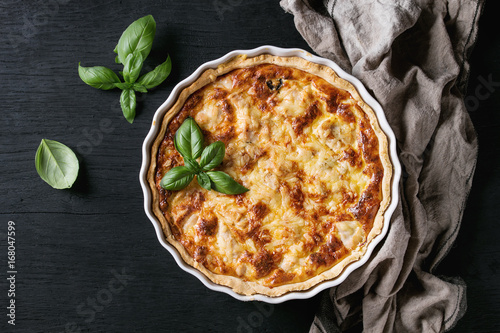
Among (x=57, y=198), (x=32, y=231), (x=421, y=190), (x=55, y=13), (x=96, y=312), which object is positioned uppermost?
(x=55, y=13)

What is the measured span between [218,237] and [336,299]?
844mm

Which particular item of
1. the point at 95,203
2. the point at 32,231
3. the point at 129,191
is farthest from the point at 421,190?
the point at 32,231

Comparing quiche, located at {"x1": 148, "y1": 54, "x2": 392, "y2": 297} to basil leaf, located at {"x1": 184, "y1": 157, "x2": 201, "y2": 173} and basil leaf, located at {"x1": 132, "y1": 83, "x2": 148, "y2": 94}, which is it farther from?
basil leaf, located at {"x1": 132, "y1": 83, "x2": 148, "y2": 94}

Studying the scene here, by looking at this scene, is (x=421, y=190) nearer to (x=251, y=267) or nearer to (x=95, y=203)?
(x=251, y=267)

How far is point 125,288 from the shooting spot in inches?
111

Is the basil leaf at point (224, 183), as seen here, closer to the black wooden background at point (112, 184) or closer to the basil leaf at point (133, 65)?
the black wooden background at point (112, 184)

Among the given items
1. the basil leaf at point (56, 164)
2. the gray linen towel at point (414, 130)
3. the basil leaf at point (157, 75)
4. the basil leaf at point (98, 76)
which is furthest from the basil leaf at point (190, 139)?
the gray linen towel at point (414, 130)

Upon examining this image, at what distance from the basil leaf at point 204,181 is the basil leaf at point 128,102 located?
732 millimetres

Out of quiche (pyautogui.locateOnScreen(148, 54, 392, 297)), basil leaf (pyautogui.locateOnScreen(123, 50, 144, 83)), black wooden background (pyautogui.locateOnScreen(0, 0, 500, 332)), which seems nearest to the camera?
quiche (pyautogui.locateOnScreen(148, 54, 392, 297))

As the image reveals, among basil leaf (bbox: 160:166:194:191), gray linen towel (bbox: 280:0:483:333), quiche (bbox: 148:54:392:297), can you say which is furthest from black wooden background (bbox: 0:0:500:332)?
basil leaf (bbox: 160:166:194:191)

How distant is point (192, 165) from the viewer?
2344 mm

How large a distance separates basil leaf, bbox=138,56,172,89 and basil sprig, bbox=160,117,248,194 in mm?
510

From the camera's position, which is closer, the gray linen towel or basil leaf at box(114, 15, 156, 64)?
the gray linen towel

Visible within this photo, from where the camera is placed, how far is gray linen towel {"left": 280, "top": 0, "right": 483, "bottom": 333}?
2531 millimetres
